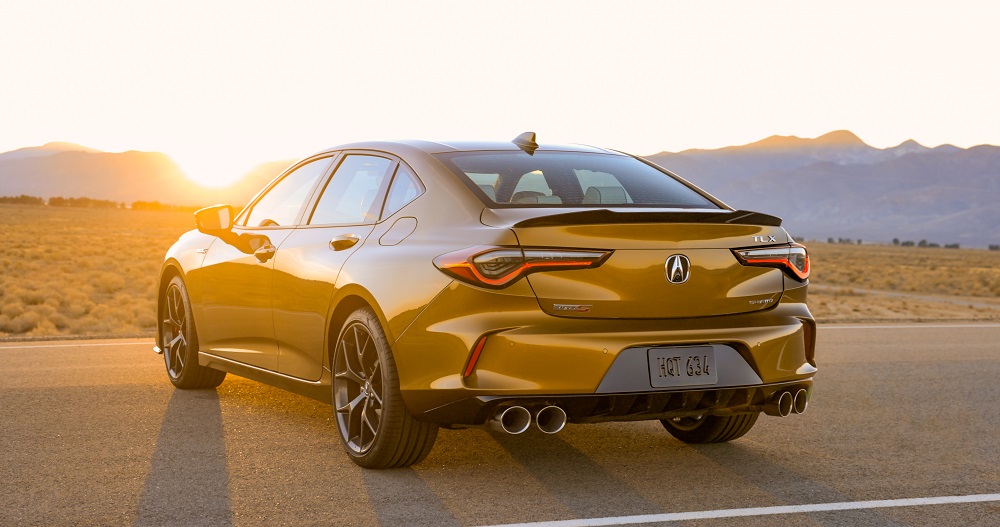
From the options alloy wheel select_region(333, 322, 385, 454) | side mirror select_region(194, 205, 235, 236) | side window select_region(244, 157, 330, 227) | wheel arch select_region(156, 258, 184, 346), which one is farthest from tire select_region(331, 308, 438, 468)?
wheel arch select_region(156, 258, 184, 346)

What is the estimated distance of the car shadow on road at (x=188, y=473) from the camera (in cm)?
486

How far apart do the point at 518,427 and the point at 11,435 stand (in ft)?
10.7

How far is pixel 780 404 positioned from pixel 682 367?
2.20 ft

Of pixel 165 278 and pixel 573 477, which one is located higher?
pixel 165 278

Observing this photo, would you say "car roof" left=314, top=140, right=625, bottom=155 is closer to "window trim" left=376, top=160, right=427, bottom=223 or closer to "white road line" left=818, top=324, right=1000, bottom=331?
"window trim" left=376, top=160, right=427, bottom=223

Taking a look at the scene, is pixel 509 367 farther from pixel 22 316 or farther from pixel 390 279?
pixel 22 316

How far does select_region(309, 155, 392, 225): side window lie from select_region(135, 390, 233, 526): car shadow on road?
1388 mm

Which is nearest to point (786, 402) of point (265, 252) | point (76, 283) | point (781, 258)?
point (781, 258)

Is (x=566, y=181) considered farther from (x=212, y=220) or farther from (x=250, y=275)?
(x=212, y=220)

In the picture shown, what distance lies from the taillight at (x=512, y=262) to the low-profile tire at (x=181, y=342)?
357cm

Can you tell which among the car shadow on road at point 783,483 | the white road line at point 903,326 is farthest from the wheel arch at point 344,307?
the white road line at point 903,326

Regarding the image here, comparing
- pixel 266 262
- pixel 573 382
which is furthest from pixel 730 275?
pixel 266 262

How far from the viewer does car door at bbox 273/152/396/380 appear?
20.0 feet

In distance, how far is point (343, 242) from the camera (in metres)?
6.08
